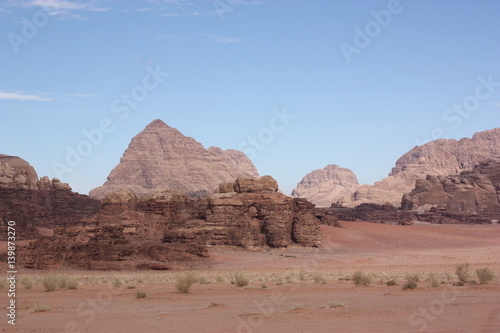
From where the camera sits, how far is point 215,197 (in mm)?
38656

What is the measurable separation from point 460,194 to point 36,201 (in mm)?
55414

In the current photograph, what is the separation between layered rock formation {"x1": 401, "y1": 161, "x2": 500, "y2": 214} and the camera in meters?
87.6

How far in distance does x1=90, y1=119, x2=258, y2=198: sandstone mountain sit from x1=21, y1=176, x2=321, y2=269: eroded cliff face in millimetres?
86906

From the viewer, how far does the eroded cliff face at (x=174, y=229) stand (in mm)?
29781

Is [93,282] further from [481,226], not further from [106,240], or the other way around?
[481,226]

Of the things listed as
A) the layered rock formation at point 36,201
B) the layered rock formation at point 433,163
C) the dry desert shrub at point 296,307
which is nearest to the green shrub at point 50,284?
the dry desert shrub at point 296,307

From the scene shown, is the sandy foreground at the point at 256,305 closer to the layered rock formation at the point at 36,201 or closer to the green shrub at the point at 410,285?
the green shrub at the point at 410,285

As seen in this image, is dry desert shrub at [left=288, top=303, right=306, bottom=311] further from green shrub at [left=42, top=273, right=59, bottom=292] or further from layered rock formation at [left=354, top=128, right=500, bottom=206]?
layered rock formation at [left=354, top=128, right=500, bottom=206]

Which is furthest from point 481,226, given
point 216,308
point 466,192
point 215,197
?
point 216,308

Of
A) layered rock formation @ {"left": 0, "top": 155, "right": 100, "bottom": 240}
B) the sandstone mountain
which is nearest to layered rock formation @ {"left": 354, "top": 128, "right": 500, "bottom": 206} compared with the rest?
the sandstone mountain

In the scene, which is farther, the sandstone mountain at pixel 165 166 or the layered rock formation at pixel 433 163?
the layered rock formation at pixel 433 163

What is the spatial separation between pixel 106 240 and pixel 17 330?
18611 mm

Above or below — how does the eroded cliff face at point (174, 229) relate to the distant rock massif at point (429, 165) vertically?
below

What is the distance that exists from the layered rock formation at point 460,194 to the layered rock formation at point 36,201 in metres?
46.1
